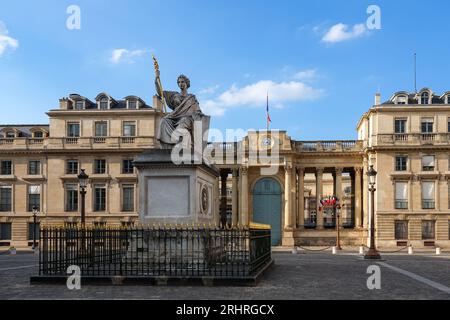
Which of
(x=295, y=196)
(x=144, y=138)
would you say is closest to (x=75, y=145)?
(x=144, y=138)

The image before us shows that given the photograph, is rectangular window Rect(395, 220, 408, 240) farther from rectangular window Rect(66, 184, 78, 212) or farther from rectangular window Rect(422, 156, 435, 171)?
rectangular window Rect(66, 184, 78, 212)

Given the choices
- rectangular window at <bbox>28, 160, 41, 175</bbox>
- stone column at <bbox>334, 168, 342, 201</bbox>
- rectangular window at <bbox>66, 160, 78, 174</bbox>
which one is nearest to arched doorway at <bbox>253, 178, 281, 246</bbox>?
stone column at <bbox>334, 168, 342, 201</bbox>

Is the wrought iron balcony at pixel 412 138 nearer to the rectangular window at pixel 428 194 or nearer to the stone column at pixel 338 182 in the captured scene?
the rectangular window at pixel 428 194

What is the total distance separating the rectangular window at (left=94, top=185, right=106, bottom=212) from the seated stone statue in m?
41.0

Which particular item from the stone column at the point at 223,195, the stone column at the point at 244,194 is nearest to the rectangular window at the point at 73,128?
the stone column at the point at 223,195

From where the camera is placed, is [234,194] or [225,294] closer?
[225,294]

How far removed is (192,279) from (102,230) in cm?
307

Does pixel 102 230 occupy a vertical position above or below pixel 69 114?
below

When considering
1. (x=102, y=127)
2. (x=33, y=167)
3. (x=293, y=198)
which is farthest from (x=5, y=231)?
(x=293, y=198)

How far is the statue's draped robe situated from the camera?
57.3 feet

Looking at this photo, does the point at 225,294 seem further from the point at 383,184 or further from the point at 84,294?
the point at 383,184

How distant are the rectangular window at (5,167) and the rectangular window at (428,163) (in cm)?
4340

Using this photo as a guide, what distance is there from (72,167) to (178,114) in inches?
1696

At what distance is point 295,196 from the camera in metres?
59.2
